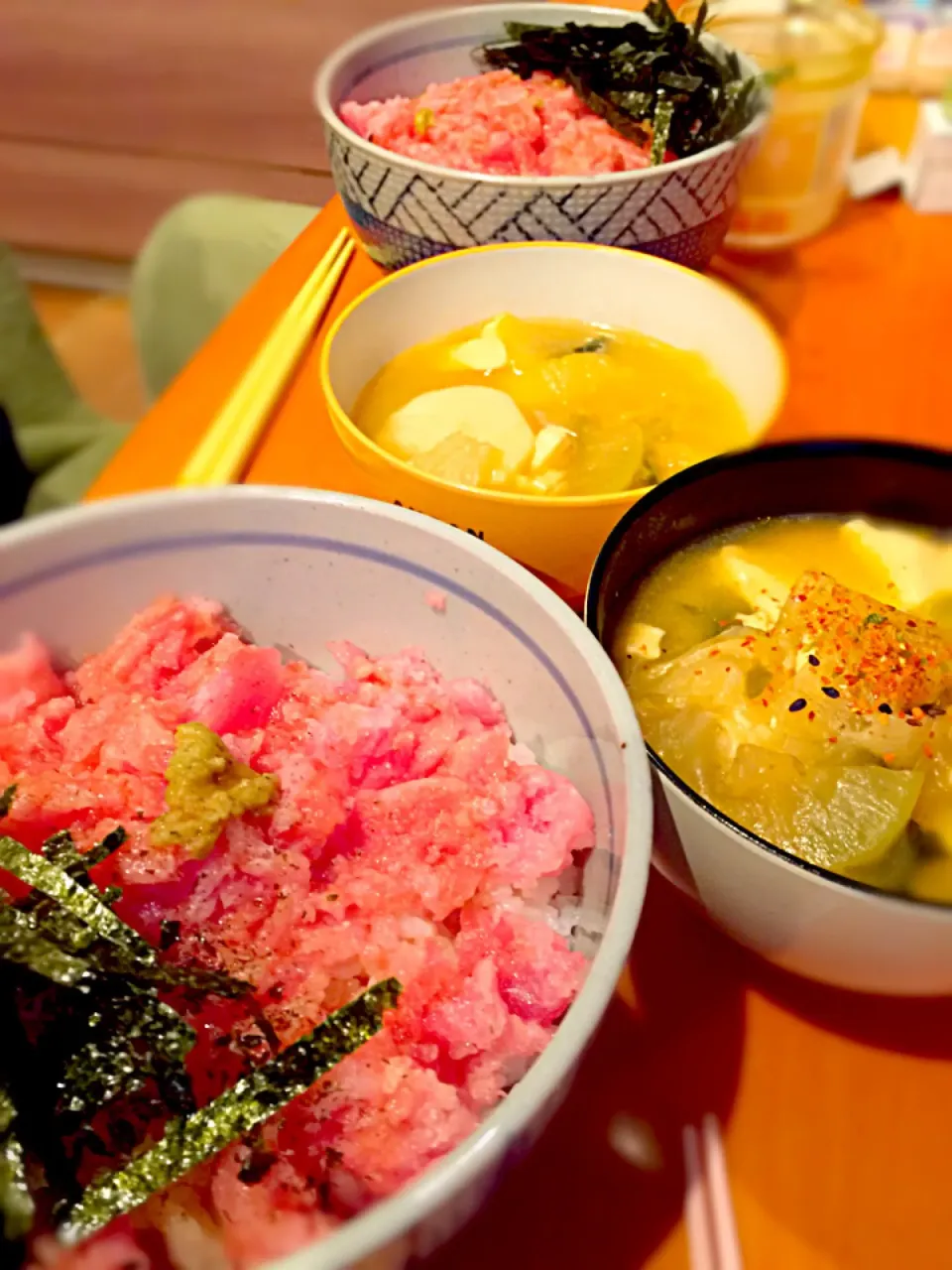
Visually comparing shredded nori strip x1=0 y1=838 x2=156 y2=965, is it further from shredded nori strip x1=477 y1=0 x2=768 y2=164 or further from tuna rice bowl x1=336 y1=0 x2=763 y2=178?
shredded nori strip x1=477 y1=0 x2=768 y2=164

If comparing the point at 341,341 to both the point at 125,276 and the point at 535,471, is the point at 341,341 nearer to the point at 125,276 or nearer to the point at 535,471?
the point at 535,471

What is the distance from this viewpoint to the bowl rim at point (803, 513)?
0.55m

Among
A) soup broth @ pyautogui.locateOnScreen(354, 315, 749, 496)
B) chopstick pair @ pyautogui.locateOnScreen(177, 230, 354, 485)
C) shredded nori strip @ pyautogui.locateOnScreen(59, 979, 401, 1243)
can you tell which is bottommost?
shredded nori strip @ pyautogui.locateOnScreen(59, 979, 401, 1243)

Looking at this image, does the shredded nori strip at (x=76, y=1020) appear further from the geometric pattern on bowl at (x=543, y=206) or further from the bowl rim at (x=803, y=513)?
the geometric pattern on bowl at (x=543, y=206)

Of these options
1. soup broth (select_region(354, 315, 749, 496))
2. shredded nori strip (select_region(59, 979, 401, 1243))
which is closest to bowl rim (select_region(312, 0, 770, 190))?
soup broth (select_region(354, 315, 749, 496))

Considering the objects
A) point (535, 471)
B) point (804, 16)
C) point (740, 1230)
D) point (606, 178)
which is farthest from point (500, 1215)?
→ point (804, 16)

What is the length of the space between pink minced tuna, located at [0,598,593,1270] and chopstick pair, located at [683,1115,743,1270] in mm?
157

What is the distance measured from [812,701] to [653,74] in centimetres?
96

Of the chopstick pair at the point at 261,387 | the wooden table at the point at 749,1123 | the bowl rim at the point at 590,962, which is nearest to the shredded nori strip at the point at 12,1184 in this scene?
the bowl rim at the point at 590,962

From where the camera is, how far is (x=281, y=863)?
0.63 meters

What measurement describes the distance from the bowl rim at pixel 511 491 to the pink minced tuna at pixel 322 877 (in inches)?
6.5

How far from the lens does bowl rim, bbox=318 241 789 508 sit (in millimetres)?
813

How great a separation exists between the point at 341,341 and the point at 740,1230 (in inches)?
34.0

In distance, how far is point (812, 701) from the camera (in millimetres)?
700
